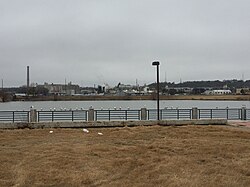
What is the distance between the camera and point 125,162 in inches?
366

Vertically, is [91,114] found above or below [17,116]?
above

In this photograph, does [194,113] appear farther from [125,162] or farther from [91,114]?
[125,162]

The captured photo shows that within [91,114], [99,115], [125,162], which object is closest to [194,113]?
[99,115]

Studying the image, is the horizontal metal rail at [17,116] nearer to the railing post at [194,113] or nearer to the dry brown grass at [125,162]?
the railing post at [194,113]

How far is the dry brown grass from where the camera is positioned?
7.80 metres

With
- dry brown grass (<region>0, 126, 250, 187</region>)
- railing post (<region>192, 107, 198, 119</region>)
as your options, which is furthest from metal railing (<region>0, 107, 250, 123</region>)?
dry brown grass (<region>0, 126, 250, 187</region>)

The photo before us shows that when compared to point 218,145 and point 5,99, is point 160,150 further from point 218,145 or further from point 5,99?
point 5,99

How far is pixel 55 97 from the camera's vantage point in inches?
3607

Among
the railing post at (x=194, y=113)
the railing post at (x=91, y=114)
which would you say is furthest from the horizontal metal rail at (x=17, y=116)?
the railing post at (x=194, y=113)

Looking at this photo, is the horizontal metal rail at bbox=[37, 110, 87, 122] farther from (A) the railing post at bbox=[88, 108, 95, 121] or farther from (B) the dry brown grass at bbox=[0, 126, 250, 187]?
(B) the dry brown grass at bbox=[0, 126, 250, 187]

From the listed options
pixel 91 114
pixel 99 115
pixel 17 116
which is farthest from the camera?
pixel 99 115

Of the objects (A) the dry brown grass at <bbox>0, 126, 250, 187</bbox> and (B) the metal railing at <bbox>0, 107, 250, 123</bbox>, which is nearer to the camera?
(A) the dry brown grass at <bbox>0, 126, 250, 187</bbox>

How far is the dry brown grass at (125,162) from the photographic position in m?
7.80

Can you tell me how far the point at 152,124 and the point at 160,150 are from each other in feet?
29.5
